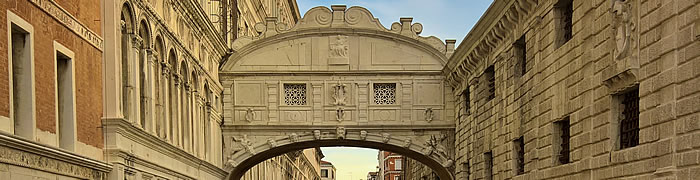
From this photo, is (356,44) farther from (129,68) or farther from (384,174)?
(384,174)

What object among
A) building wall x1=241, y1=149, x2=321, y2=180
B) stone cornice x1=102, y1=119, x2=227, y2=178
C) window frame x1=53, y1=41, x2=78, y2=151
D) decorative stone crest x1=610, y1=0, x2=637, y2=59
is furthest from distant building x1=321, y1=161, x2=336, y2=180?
decorative stone crest x1=610, y1=0, x2=637, y2=59

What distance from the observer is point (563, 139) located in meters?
16.2

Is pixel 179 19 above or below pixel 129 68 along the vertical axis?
above

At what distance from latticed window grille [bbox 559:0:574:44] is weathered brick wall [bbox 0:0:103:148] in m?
7.80

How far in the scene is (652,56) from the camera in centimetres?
1156

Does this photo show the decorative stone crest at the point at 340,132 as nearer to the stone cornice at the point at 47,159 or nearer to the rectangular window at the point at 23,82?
the stone cornice at the point at 47,159

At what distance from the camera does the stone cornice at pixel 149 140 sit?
15148 mm

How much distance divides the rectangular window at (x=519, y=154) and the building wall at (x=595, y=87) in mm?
94

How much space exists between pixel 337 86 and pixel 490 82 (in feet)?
20.5

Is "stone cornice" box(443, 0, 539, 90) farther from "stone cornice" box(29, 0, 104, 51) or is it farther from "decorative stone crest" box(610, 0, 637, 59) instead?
"stone cornice" box(29, 0, 104, 51)

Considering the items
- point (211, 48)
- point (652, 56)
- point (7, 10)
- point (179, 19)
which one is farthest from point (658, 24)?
point (211, 48)

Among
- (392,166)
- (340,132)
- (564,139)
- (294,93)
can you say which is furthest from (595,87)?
(392,166)

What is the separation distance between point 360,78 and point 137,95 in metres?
12.0

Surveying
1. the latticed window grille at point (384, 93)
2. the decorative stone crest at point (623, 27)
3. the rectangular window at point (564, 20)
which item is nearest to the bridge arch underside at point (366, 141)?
the latticed window grille at point (384, 93)
